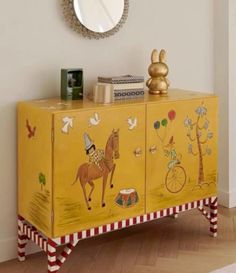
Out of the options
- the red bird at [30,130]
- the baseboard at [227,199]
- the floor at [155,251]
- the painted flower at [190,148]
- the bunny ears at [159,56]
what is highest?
the bunny ears at [159,56]

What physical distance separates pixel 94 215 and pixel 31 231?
14.3 inches

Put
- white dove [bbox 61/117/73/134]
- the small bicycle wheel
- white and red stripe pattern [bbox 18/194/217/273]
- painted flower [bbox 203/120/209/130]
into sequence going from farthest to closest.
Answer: painted flower [bbox 203/120/209/130]
the small bicycle wheel
white and red stripe pattern [bbox 18/194/217/273]
white dove [bbox 61/117/73/134]

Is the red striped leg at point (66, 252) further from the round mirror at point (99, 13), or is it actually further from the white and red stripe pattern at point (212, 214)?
the round mirror at point (99, 13)

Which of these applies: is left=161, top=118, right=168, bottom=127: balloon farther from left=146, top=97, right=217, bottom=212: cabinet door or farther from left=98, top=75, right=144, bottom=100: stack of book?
left=98, top=75, right=144, bottom=100: stack of book

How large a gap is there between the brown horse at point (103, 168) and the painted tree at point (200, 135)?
1.62ft

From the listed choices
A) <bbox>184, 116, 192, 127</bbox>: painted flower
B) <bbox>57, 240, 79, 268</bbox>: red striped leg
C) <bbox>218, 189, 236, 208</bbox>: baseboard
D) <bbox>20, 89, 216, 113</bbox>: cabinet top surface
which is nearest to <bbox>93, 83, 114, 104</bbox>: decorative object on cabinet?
<bbox>20, 89, 216, 113</bbox>: cabinet top surface

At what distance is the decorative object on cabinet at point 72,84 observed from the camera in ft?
9.07

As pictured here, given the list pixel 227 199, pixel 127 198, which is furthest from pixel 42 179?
pixel 227 199

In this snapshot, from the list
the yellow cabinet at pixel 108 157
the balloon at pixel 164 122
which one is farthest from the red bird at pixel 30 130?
the balloon at pixel 164 122

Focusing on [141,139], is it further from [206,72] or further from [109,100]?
[206,72]

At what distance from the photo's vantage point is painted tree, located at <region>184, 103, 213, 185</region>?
293 centimetres

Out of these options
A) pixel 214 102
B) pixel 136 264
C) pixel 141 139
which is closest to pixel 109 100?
pixel 141 139

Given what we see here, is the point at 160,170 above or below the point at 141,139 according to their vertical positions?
below

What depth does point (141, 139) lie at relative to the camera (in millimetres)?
2717
